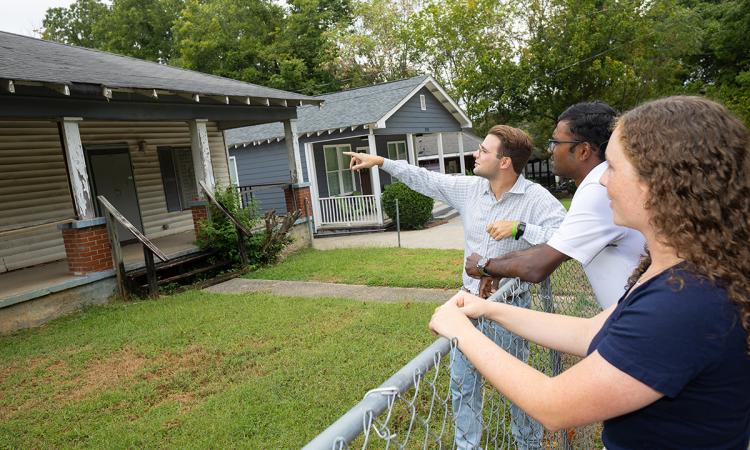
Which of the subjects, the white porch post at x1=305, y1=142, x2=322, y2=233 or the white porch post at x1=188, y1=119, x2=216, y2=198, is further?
the white porch post at x1=305, y1=142, x2=322, y2=233

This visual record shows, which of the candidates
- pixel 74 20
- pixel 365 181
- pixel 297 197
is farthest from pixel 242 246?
A: pixel 74 20

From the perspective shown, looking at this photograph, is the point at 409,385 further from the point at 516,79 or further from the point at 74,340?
the point at 516,79

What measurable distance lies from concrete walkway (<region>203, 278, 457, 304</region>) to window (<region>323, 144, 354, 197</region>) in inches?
345

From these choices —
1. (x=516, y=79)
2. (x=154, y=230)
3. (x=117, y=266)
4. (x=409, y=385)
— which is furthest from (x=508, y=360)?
(x=516, y=79)

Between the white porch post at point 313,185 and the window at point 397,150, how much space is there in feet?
12.5

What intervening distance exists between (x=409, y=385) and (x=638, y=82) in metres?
24.5

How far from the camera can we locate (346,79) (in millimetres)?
34219

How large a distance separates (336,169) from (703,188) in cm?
1662

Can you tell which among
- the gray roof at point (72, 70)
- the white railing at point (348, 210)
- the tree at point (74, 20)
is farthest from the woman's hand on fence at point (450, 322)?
the tree at point (74, 20)

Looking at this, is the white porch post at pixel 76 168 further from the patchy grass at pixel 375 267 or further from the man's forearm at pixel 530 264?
the man's forearm at pixel 530 264

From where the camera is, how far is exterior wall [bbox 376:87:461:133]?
16062 millimetres

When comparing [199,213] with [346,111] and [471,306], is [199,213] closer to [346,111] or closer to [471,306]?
[346,111]

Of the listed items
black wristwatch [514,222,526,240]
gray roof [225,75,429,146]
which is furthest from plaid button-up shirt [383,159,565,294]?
gray roof [225,75,429,146]

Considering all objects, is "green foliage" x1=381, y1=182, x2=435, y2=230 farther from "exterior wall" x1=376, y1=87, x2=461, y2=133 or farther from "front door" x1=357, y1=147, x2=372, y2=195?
"front door" x1=357, y1=147, x2=372, y2=195
